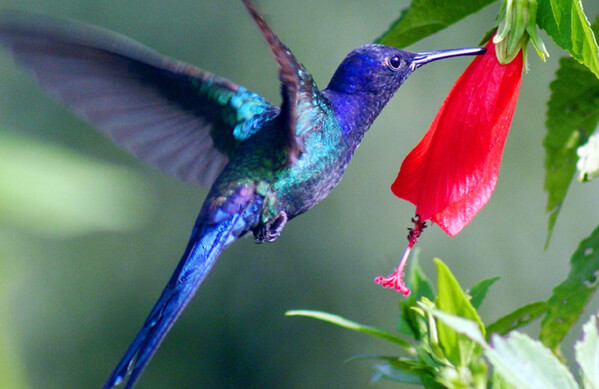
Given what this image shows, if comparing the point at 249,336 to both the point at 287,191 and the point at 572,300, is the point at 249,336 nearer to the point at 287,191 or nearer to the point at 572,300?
the point at 287,191

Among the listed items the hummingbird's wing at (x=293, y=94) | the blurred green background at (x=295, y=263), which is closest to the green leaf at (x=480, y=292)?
the hummingbird's wing at (x=293, y=94)

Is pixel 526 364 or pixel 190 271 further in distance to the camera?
pixel 190 271

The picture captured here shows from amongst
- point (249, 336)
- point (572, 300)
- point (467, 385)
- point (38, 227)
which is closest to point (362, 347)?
point (249, 336)

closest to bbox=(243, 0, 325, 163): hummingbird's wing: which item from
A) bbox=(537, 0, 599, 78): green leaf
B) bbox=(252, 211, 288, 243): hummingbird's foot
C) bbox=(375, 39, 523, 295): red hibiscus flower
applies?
bbox=(252, 211, 288, 243): hummingbird's foot

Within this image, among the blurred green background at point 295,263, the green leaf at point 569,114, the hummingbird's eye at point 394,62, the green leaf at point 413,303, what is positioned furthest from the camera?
the blurred green background at point 295,263

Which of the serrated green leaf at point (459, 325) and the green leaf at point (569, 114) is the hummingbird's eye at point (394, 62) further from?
the serrated green leaf at point (459, 325)

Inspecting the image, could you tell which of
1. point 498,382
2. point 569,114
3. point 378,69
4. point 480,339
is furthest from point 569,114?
point 480,339

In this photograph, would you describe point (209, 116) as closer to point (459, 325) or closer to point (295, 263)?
point (459, 325)
